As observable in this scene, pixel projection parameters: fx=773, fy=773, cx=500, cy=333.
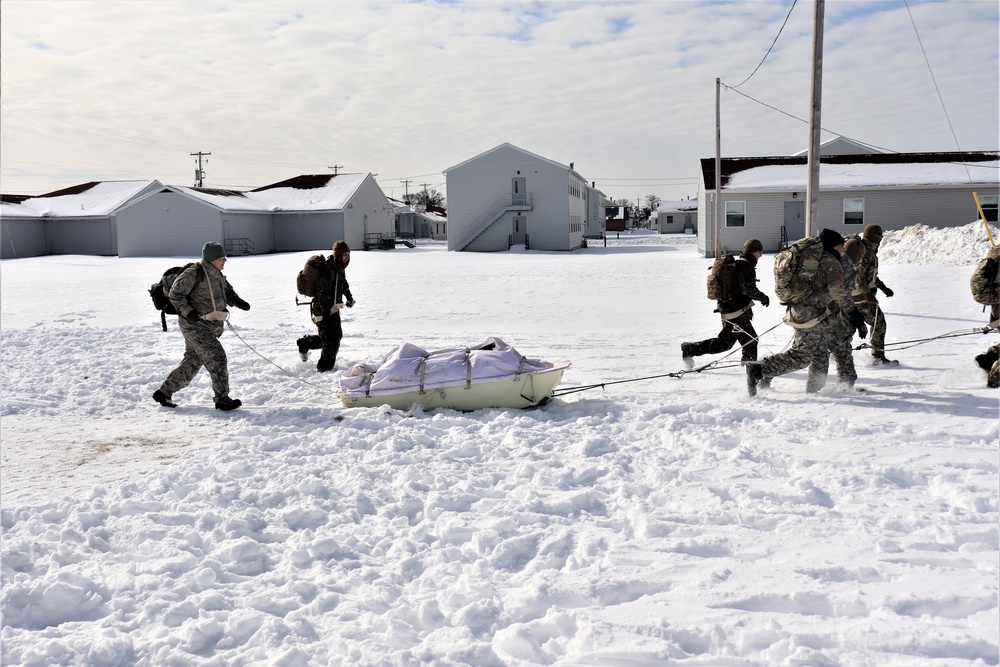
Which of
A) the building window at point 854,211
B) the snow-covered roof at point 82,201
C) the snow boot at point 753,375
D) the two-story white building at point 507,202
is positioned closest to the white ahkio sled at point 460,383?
→ the snow boot at point 753,375

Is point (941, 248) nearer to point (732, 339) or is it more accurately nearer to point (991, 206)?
point (991, 206)

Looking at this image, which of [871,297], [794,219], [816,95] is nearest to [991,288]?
[871,297]

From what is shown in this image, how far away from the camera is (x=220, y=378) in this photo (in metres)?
8.09

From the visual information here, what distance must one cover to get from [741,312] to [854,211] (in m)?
29.0

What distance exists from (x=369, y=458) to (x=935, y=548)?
3.89m

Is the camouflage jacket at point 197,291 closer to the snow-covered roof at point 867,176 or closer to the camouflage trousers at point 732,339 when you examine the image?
the camouflage trousers at point 732,339

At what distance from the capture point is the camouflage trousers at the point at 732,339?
9078 mm

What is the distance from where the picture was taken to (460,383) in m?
7.51

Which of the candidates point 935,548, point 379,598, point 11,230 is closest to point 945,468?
point 935,548

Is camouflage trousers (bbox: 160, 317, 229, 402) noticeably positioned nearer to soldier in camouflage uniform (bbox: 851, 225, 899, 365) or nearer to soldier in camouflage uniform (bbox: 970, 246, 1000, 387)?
soldier in camouflage uniform (bbox: 851, 225, 899, 365)

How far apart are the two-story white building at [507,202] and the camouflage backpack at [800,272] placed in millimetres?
36147

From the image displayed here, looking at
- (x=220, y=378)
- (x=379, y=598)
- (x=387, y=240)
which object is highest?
(x=387, y=240)

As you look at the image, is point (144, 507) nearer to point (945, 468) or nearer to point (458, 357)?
point (458, 357)

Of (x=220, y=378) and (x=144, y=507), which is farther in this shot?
(x=220, y=378)
